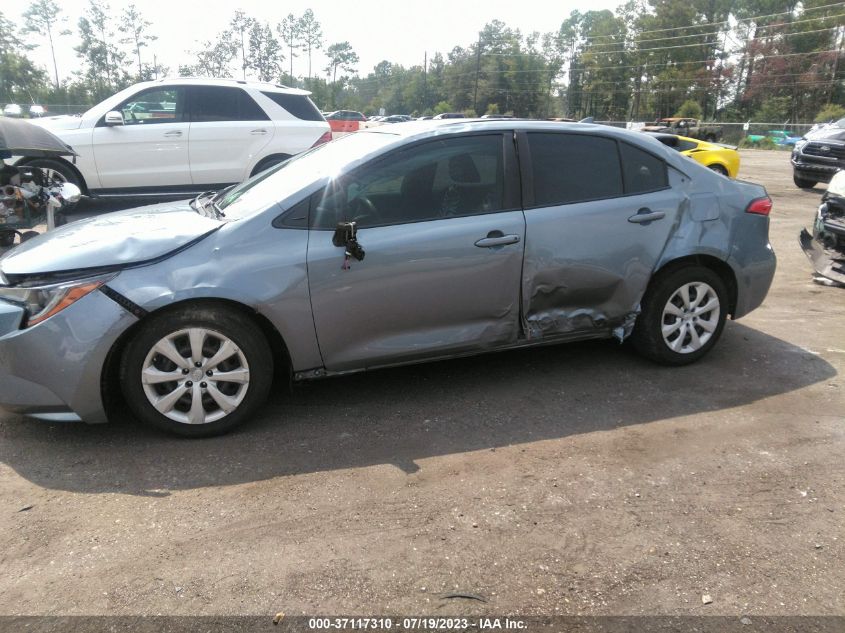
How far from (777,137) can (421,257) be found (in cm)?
4940

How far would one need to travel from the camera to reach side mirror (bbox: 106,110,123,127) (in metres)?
8.91

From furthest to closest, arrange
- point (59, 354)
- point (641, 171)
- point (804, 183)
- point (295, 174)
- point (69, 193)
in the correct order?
point (804, 183)
point (69, 193)
point (641, 171)
point (295, 174)
point (59, 354)

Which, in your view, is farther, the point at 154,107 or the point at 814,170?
the point at 814,170

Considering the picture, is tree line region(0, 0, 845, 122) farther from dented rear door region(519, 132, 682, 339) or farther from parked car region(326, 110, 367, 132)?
dented rear door region(519, 132, 682, 339)

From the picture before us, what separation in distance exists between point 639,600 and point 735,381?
2470 mm

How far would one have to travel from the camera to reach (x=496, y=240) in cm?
Answer: 399

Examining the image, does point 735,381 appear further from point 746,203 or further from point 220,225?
point 220,225

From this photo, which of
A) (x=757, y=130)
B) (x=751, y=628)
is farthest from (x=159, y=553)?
(x=757, y=130)

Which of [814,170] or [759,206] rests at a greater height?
[759,206]

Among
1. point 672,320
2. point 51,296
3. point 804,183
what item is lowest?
point 804,183

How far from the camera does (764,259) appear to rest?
4.76 meters

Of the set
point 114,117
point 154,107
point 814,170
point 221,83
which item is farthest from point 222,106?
point 814,170

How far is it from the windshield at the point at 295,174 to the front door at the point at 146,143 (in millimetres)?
5185

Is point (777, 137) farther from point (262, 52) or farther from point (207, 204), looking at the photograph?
point (262, 52)
